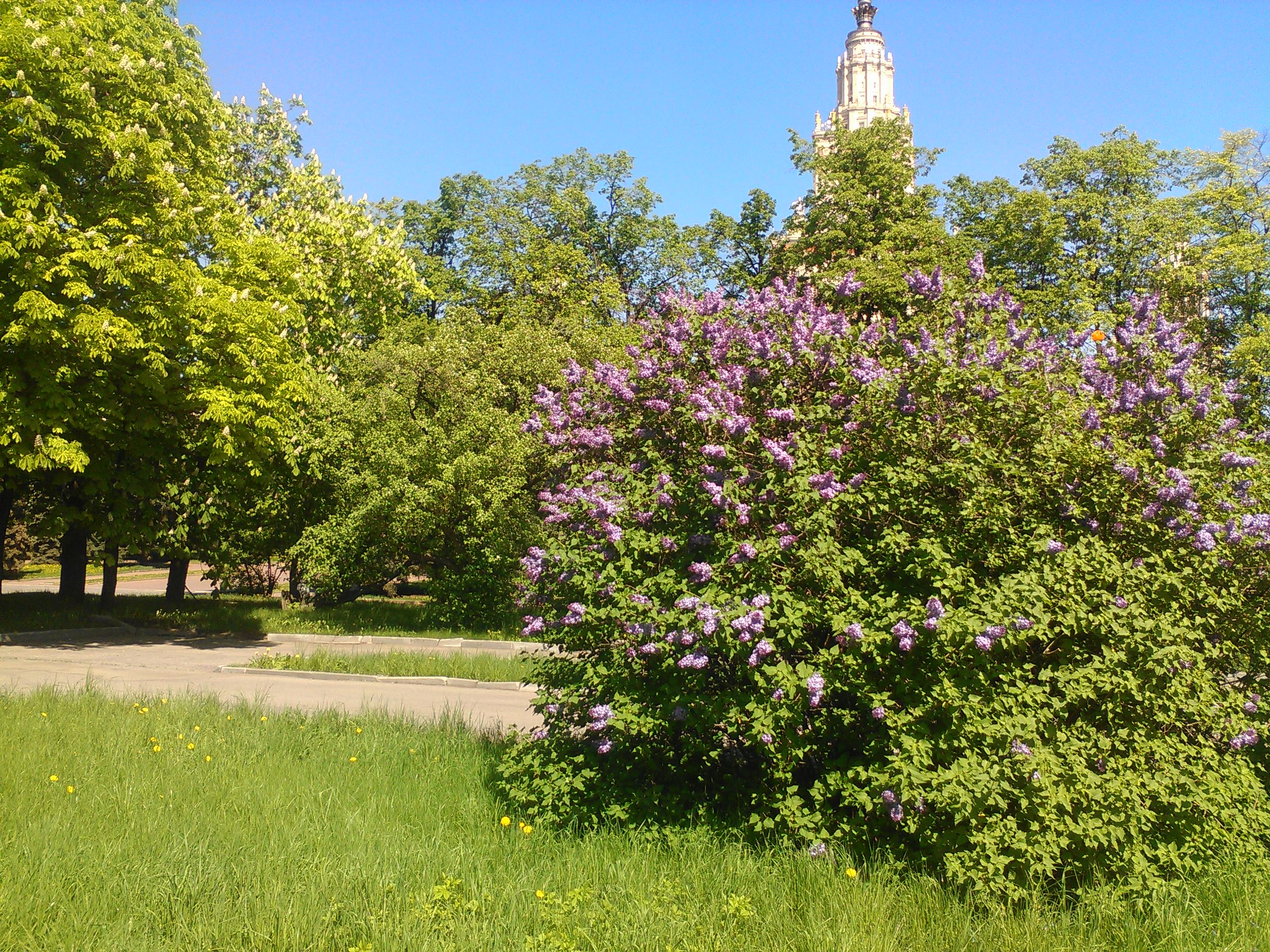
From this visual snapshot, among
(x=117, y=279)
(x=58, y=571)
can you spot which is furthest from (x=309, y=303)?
(x=58, y=571)

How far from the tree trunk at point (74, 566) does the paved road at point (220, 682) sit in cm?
463

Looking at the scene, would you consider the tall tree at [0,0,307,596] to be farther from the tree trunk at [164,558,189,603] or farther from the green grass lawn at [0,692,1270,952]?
the green grass lawn at [0,692,1270,952]

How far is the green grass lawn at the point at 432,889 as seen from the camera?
190 inches

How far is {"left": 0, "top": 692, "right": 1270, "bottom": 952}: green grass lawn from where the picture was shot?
4.82 metres

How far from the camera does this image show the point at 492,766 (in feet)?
26.8

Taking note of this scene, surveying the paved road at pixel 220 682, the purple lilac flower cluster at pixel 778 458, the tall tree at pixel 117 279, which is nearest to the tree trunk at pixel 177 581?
the tall tree at pixel 117 279

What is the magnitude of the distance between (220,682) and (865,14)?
488ft

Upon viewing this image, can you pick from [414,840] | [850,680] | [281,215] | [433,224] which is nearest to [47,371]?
[281,215]

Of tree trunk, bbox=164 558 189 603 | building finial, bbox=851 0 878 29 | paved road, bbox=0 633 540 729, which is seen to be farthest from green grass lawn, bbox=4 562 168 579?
building finial, bbox=851 0 878 29

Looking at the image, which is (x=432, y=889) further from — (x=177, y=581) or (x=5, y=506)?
(x=177, y=581)

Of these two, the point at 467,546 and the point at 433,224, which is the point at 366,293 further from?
the point at 433,224

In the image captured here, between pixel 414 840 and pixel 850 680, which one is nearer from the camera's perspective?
pixel 850 680

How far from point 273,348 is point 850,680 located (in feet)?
55.1

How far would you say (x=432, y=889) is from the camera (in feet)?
17.5
